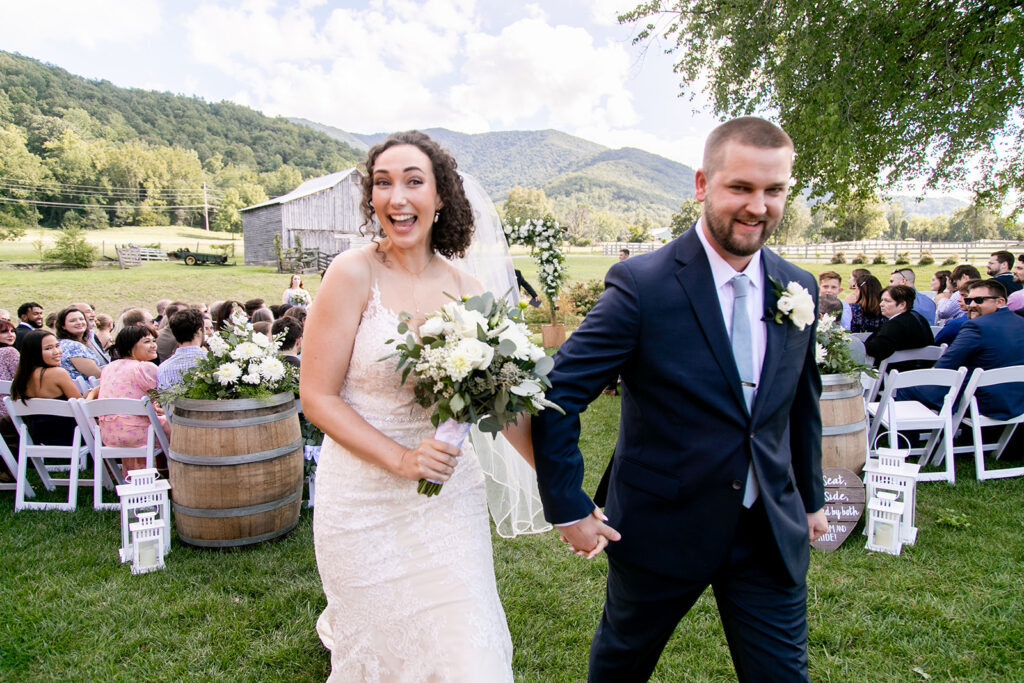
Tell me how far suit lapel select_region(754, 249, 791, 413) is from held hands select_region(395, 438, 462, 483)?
107 centimetres

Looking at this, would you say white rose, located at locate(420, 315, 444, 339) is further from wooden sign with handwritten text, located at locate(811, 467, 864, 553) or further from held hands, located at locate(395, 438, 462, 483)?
wooden sign with handwritten text, located at locate(811, 467, 864, 553)

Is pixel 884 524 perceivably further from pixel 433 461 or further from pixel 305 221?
pixel 305 221

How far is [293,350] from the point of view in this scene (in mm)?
6812

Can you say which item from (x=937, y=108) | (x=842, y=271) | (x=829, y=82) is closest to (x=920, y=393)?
(x=937, y=108)

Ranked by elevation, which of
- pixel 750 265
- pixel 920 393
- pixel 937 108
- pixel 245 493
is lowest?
pixel 245 493

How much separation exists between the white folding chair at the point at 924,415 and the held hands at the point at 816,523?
4.15 meters

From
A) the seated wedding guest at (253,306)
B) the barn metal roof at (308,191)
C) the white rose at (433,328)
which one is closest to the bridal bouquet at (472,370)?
the white rose at (433,328)

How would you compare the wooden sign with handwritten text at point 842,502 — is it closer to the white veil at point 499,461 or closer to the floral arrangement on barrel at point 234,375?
the white veil at point 499,461

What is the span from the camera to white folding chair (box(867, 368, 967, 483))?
6078 millimetres

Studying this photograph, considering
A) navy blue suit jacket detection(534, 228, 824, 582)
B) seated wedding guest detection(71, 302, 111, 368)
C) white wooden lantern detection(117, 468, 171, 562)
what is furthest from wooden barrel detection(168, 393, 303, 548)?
seated wedding guest detection(71, 302, 111, 368)

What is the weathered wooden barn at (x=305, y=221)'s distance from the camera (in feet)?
133

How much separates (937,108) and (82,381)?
12.5 m

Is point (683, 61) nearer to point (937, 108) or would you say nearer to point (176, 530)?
point (937, 108)

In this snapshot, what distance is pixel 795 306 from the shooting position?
210cm
